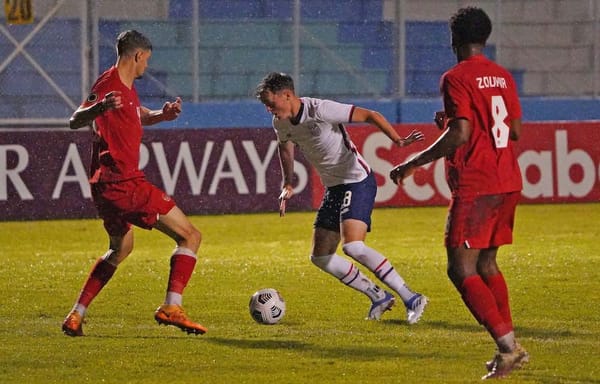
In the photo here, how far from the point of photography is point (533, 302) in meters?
10.5

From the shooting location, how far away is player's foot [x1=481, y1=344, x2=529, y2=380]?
702 centimetres

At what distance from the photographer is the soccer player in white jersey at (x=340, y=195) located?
9508mm

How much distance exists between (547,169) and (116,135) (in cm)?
1149

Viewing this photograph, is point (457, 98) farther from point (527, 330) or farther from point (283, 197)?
point (283, 197)

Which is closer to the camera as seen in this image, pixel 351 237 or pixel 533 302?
pixel 351 237

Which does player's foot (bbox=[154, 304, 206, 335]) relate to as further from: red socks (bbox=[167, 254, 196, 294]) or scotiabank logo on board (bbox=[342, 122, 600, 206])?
scotiabank logo on board (bbox=[342, 122, 600, 206])

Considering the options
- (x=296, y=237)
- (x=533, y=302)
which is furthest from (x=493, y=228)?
(x=296, y=237)

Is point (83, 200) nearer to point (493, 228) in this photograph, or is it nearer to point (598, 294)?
point (598, 294)

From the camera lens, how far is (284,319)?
9.68m

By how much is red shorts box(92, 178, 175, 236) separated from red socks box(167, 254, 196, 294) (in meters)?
0.28

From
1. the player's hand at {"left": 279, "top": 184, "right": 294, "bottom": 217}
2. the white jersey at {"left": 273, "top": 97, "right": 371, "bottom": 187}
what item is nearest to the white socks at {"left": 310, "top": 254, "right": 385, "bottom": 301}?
the player's hand at {"left": 279, "top": 184, "right": 294, "bottom": 217}

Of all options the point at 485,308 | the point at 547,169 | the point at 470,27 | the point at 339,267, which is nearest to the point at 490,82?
the point at 470,27

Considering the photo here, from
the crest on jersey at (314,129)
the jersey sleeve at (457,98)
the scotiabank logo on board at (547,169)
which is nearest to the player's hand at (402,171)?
the jersey sleeve at (457,98)

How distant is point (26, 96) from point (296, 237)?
645 cm
